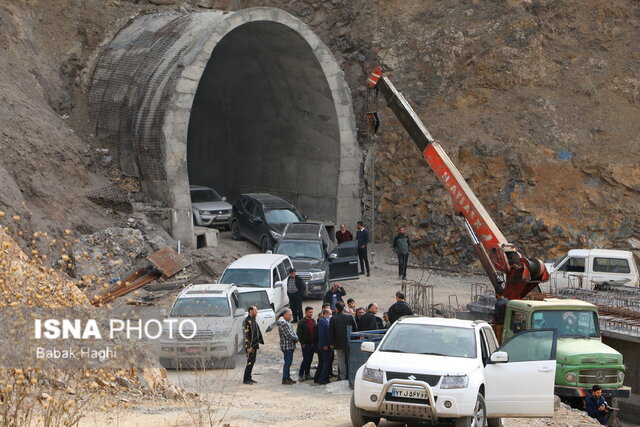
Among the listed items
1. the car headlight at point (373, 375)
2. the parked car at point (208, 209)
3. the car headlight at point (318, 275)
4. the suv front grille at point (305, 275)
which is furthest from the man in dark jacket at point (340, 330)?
the parked car at point (208, 209)

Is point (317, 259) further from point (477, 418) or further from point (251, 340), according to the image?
point (477, 418)

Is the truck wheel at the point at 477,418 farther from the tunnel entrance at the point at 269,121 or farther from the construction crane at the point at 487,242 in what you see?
the tunnel entrance at the point at 269,121

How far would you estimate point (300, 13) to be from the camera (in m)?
37.8

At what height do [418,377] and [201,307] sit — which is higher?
[418,377]

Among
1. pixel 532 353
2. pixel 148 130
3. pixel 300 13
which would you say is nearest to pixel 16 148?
pixel 148 130

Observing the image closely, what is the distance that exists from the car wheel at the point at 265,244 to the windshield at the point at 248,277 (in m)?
6.24

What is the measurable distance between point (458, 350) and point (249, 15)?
19.3m

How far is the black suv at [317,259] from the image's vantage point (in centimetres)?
2494

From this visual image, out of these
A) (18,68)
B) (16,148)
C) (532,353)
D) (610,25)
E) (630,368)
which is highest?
(610,25)

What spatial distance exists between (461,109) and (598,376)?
17.1 metres

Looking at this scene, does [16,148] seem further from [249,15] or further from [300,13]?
[300,13]

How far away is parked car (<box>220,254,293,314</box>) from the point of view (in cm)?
2227

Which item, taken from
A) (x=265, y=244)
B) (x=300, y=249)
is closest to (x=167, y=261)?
(x=300, y=249)

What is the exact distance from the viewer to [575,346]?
1716 centimetres
